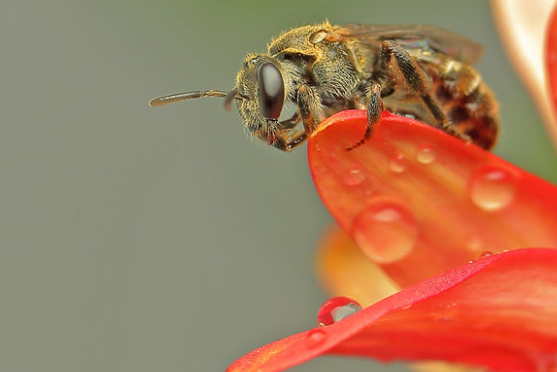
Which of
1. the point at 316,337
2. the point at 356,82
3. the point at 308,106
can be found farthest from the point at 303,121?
the point at 316,337

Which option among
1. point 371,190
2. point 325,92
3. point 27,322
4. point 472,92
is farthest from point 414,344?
point 27,322

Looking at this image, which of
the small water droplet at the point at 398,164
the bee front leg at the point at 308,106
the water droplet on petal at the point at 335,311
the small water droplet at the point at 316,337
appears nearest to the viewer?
the small water droplet at the point at 316,337

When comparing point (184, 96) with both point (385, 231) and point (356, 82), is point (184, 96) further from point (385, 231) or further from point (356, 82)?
point (385, 231)

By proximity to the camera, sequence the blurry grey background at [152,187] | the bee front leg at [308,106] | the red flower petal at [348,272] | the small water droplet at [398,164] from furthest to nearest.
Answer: the blurry grey background at [152,187] → the red flower petal at [348,272] → the bee front leg at [308,106] → the small water droplet at [398,164]

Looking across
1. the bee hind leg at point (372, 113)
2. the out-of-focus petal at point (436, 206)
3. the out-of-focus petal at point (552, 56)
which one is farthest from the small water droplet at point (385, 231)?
the out-of-focus petal at point (552, 56)

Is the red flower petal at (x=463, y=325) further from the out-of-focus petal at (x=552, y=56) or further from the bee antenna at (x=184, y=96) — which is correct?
the bee antenna at (x=184, y=96)

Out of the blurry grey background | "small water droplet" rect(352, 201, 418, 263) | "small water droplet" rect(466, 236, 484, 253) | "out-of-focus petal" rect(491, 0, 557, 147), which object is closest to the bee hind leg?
"small water droplet" rect(352, 201, 418, 263)
